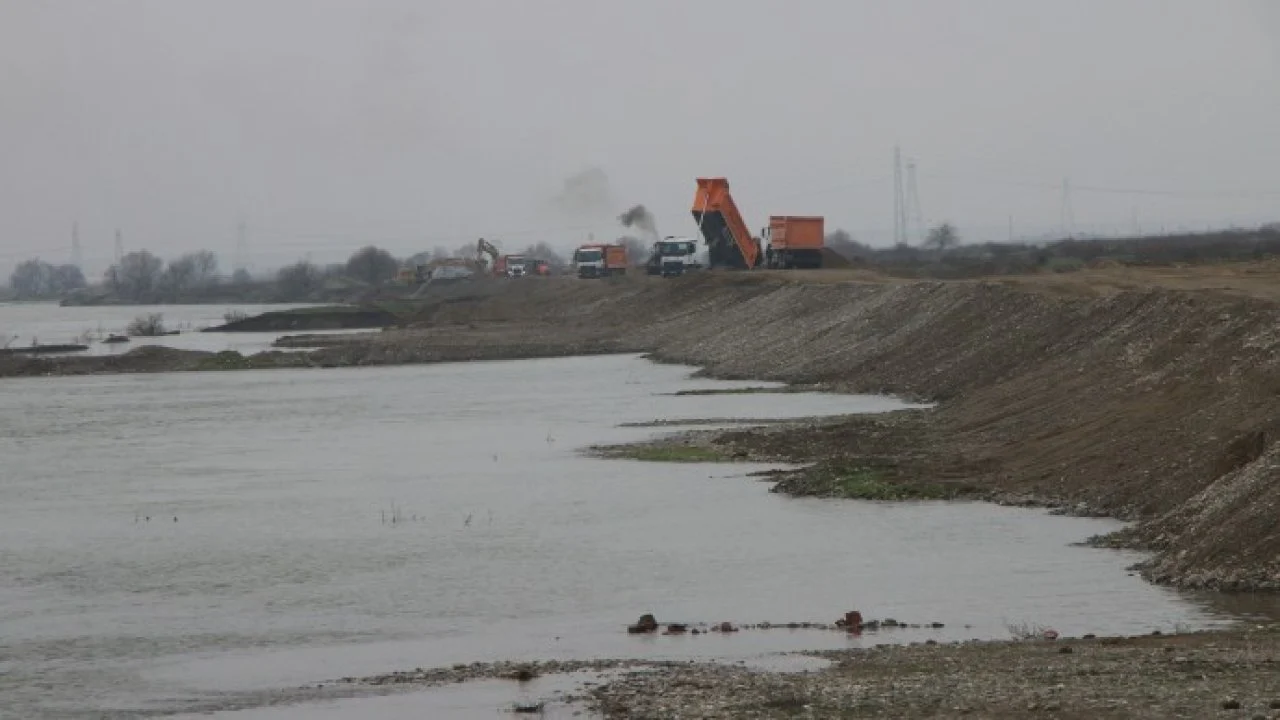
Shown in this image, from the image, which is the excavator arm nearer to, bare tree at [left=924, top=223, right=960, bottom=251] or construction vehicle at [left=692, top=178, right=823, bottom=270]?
construction vehicle at [left=692, top=178, right=823, bottom=270]

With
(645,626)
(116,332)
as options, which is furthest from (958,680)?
(116,332)


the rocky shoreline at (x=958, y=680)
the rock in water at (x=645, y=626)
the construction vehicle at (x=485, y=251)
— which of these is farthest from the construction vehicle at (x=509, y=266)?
the rocky shoreline at (x=958, y=680)

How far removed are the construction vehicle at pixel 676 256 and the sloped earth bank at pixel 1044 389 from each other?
2434 centimetres

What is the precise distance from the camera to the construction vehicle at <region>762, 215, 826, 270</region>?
9281 centimetres

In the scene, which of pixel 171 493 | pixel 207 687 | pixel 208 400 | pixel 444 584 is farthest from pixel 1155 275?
pixel 207 687

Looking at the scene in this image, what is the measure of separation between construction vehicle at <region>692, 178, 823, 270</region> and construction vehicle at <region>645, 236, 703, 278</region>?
85 cm

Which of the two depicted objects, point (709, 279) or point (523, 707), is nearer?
point (523, 707)

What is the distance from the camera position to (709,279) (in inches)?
3388

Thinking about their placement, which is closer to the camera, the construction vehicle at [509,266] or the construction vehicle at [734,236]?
the construction vehicle at [734,236]

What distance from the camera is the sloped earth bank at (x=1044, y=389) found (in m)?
23.6

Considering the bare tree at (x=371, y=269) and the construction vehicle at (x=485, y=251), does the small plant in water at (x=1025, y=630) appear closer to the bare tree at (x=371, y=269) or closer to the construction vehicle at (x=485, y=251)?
the construction vehicle at (x=485, y=251)

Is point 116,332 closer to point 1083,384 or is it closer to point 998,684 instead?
point 1083,384

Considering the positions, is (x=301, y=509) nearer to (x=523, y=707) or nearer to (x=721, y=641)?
(x=721, y=641)

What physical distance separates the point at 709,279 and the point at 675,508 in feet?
186
